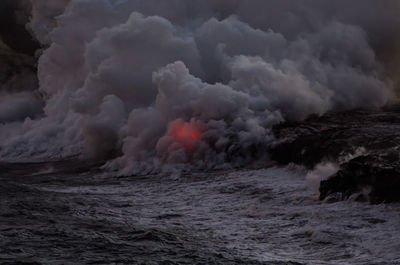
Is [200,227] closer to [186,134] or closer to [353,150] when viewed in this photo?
[353,150]

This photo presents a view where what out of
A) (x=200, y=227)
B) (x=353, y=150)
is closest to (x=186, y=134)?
(x=353, y=150)

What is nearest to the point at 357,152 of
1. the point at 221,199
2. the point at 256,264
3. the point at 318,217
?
the point at 221,199

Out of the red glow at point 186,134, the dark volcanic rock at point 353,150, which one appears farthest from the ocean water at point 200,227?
the red glow at point 186,134

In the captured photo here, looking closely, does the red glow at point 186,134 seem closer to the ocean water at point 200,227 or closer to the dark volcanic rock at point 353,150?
the dark volcanic rock at point 353,150

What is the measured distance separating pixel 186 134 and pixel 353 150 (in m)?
10.1

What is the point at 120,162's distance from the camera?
79.6ft

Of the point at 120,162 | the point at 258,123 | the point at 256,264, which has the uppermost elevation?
the point at 258,123

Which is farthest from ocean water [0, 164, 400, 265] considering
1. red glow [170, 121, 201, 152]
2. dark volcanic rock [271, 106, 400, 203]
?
red glow [170, 121, 201, 152]

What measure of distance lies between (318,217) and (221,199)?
4.19m

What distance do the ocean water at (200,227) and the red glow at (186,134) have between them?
7045 millimetres

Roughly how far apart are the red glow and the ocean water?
7045 mm

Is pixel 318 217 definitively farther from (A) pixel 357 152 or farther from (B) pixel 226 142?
(B) pixel 226 142

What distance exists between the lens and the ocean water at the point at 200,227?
289 inches

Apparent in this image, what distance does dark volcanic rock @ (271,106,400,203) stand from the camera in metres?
11.6
